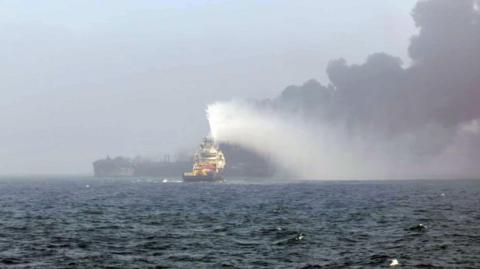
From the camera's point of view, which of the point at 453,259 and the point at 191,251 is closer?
the point at 453,259

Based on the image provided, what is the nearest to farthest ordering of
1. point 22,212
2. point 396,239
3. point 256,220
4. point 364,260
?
point 364,260, point 396,239, point 256,220, point 22,212

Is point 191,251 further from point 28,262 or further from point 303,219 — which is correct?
point 303,219

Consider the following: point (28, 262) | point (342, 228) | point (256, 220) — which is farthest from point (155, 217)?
point (28, 262)

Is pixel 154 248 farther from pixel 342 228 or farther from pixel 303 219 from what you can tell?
pixel 303 219

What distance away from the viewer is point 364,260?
49.5 m

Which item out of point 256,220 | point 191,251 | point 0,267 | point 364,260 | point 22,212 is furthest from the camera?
point 22,212

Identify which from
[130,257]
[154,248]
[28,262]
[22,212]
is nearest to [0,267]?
[28,262]

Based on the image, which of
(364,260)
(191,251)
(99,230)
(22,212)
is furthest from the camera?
(22,212)

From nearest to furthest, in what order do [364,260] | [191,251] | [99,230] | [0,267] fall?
[0,267]
[364,260]
[191,251]
[99,230]

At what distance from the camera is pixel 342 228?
240ft

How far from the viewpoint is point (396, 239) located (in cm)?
6238

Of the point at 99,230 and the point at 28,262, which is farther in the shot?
the point at 99,230

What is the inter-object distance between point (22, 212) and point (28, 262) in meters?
54.9

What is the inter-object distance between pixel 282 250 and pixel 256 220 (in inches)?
1115
